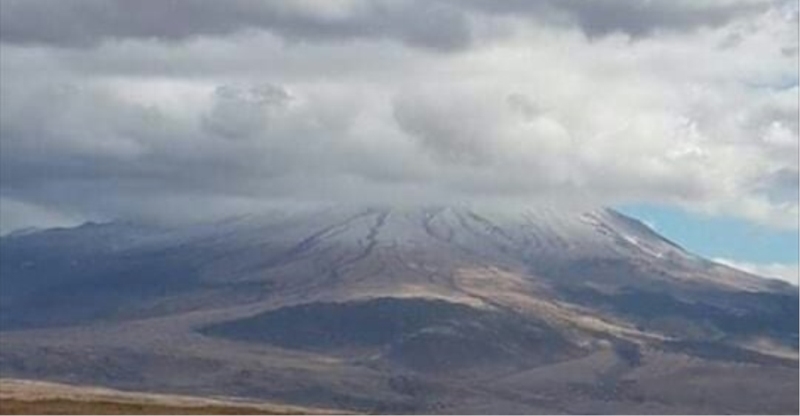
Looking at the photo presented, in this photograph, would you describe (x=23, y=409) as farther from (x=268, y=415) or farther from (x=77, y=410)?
(x=268, y=415)

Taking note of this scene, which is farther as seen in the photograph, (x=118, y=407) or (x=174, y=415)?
(x=118, y=407)

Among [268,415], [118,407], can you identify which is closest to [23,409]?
[118,407]

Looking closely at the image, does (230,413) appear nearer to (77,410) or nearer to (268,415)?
(268,415)

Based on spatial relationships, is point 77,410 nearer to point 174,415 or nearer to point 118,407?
point 118,407

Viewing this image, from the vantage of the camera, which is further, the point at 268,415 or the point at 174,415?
the point at 268,415

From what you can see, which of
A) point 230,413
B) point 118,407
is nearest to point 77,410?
point 118,407

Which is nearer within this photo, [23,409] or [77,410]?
A: [23,409]
